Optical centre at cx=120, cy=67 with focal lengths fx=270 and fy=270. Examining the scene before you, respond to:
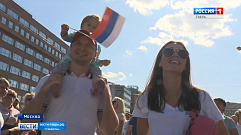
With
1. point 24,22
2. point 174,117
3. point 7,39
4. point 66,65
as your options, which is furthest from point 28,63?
point 174,117

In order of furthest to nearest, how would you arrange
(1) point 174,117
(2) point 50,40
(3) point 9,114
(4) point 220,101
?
(2) point 50,40
(4) point 220,101
(3) point 9,114
(1) point 174,117

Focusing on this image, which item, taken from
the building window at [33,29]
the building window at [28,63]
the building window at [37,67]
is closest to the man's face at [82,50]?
the building window at [28,63]

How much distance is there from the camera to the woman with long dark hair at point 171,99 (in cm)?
234

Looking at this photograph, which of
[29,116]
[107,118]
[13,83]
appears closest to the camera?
[29,116]

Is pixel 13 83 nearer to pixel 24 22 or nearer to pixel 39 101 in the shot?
pixel 24 22

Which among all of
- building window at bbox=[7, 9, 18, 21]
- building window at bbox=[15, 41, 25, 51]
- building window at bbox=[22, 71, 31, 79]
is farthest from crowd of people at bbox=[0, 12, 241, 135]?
building window at bbox=[22, 71, 31, 79]

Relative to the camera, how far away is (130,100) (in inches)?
5399

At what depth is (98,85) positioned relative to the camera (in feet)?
7.35

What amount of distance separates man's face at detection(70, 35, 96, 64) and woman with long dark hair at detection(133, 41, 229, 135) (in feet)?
2.20

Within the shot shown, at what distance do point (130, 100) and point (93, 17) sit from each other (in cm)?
13555

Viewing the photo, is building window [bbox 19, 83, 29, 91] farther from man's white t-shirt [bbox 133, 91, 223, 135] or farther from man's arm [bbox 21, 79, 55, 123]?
man's white t-shirt [bbox 133, 91, 223, 135]

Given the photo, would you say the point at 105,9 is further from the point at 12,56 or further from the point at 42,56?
the point at 42,56

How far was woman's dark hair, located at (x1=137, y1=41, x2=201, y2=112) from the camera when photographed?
94.8 inches

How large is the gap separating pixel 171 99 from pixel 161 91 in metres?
0.13
